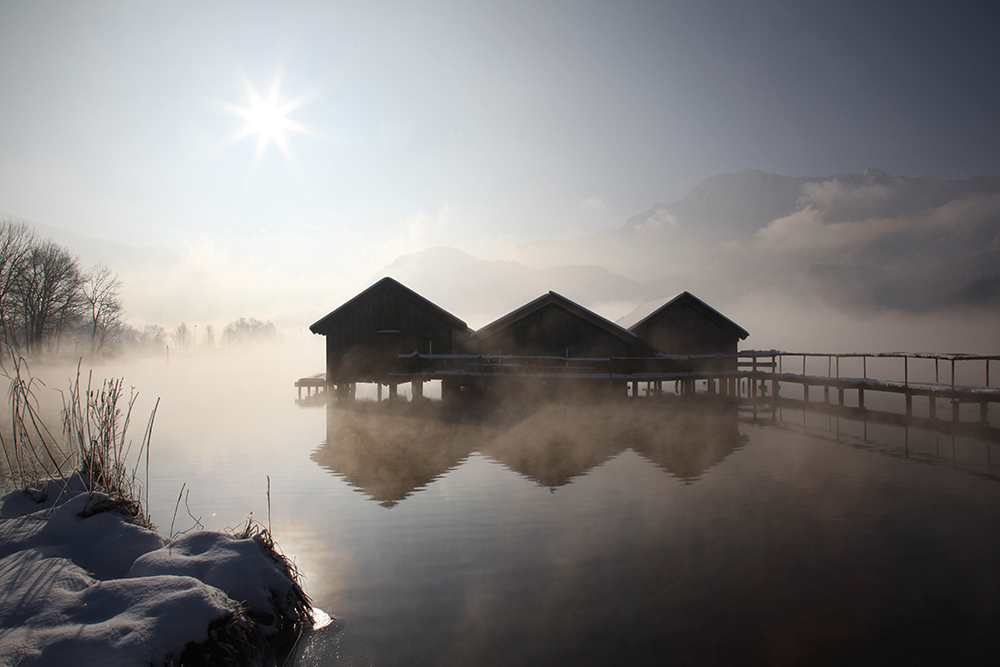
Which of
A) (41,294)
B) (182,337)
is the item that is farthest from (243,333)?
(41,294)

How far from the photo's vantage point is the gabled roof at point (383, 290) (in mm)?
27234

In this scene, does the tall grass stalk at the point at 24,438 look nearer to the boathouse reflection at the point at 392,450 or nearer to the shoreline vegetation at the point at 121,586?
the shoreline vegetation at the point at 121,586

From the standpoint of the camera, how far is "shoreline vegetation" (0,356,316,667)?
3760 mm

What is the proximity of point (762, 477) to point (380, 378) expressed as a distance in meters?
20.2

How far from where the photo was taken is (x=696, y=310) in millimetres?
29703

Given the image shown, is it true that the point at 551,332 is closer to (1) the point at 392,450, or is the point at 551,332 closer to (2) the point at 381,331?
(2) the point at 381,331

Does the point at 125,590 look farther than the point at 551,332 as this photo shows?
No

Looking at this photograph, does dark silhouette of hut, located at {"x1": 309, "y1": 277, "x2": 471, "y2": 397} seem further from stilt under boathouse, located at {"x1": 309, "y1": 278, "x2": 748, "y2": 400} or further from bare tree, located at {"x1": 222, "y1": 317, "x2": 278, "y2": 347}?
bare tree, located at {"x1": 222, "y1": 317, "x2": 278, "y2": 347}

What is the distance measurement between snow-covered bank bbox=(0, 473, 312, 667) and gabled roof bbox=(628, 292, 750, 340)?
2535cm

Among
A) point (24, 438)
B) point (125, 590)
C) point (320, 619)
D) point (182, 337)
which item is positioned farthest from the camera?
point (182, 337)

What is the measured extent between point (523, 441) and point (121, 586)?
490 inches

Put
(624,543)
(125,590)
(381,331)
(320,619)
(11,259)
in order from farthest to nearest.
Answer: (11,259) → (381,331) → (624,543) → (320,619) → (125,590)

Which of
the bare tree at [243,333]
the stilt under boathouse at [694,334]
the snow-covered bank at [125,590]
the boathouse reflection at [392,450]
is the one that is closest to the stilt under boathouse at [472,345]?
the stilt under boathouse at [694,334]

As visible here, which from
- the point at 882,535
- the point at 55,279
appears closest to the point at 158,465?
the point at 882,535
